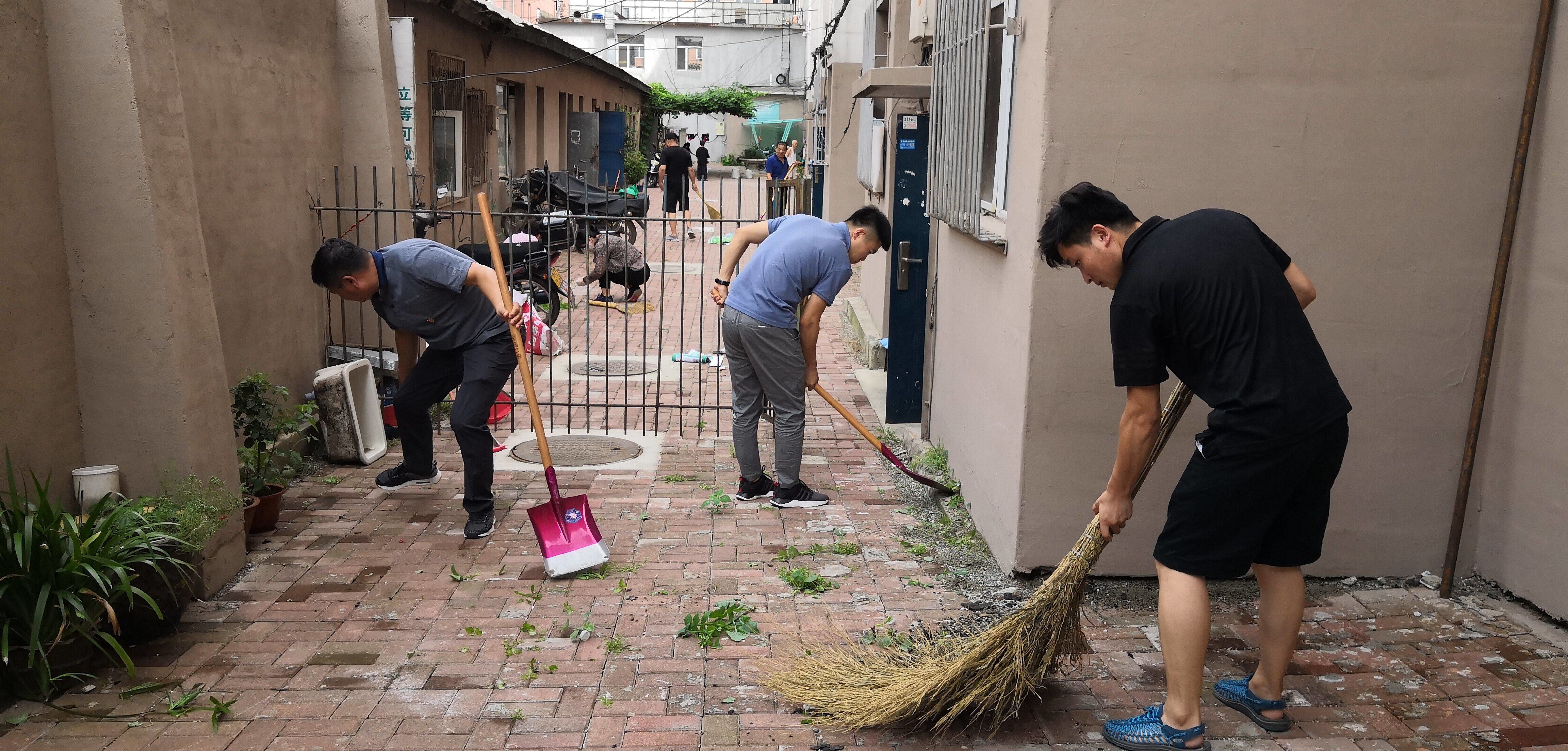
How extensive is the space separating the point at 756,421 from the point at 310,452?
265cm

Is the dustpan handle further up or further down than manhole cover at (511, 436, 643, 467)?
further up

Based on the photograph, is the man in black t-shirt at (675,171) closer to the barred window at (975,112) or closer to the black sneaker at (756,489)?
the barred window at (975,112)

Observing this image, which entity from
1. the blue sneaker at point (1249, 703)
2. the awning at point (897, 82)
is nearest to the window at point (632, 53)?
the awning at point (897, 82)

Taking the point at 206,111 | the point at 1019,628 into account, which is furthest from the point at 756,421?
the point at 206,111

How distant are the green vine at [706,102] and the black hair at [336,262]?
117 ft

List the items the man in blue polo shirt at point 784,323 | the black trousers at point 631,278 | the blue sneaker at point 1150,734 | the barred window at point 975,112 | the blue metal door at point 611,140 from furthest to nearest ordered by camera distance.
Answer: the blue metal door at point 611,140
the black trousers at point 631,278
the man in blue polo shirt at point 784,323
the barred window at point 975,112
the blue sneaker at point 1150,734

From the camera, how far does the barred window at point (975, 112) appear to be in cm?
486

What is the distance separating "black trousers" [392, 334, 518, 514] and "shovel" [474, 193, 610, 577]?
330mm

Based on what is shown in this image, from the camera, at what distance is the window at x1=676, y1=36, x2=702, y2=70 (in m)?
46.5

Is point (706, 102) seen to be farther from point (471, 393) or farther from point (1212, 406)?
point (1212, 406)

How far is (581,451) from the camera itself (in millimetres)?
6750

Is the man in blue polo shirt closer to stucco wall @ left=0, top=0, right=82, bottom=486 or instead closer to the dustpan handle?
the dustpan handle

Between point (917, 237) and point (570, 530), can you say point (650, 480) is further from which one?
point (917, 237)

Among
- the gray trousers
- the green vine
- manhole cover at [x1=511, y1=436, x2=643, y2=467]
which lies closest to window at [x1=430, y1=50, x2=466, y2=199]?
manhole cover at [x1=511, y1=436, x2=643, y2=467]
